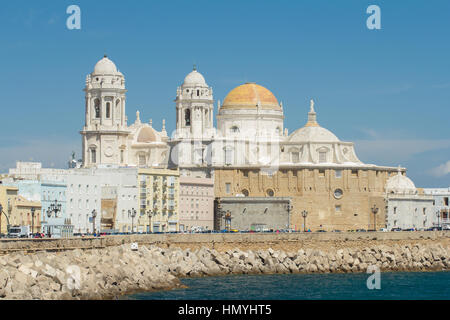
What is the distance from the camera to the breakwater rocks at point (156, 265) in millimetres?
53719

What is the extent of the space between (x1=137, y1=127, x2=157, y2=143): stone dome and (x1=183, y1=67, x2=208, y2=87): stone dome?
7.51 m

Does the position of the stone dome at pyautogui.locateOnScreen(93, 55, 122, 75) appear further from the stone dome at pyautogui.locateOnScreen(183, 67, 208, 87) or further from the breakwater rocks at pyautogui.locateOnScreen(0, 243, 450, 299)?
the breakwater rocks at pyautogui.locateOnScreen(0, 243, 450, 299)

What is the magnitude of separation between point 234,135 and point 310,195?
11.3 meters

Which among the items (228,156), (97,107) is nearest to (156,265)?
(97,107)

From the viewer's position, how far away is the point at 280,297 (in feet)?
203

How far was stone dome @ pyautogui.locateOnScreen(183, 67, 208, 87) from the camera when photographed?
117 metres

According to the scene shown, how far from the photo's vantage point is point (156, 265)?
6756 cm

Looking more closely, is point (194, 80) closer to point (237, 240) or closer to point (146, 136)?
point (146, 136)

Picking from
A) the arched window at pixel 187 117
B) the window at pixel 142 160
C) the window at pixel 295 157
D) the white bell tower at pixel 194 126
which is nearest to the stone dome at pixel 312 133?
the window at pixel 295 157

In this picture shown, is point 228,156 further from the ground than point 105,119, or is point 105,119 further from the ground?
point 105,119

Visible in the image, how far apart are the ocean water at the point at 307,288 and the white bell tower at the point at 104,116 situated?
40239 millimetres

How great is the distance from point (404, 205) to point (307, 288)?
50.8m

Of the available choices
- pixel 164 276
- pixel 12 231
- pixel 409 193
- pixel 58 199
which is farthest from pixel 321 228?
pixel 164 276
